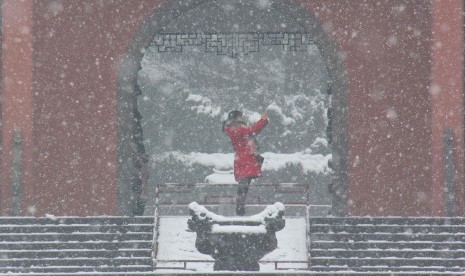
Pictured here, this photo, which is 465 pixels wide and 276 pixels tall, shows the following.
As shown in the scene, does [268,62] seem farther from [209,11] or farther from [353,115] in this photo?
[353,115]

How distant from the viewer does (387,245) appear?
32.1 feet

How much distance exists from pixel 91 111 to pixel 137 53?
1059 mm

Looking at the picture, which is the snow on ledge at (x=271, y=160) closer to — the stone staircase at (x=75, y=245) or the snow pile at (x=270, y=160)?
the snow pile at (x=270, y=160)

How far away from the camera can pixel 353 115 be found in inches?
443

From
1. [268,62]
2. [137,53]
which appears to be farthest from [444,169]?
[268,62]

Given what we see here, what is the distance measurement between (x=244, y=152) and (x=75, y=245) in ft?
7.89

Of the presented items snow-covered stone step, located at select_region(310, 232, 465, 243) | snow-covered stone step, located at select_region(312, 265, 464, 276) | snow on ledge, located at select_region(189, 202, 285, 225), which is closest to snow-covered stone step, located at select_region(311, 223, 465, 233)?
snow-covered stone step, located at select_region(310, 232, 465, 243)

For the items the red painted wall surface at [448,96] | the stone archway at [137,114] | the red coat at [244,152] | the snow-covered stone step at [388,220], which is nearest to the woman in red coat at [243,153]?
the red coat at [244,152]

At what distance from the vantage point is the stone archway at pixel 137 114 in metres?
11.2

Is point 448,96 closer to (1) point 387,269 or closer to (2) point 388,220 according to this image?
(2) point 388,220

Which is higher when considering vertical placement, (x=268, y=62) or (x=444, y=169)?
(x=268, y=62)

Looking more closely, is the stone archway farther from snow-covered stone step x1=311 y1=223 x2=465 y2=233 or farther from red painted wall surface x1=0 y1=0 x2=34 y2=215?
red painted wall surface x1=0 y1=0 x2=34 y2=215

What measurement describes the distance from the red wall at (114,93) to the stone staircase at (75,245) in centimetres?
101

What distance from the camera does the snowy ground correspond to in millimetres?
9391
